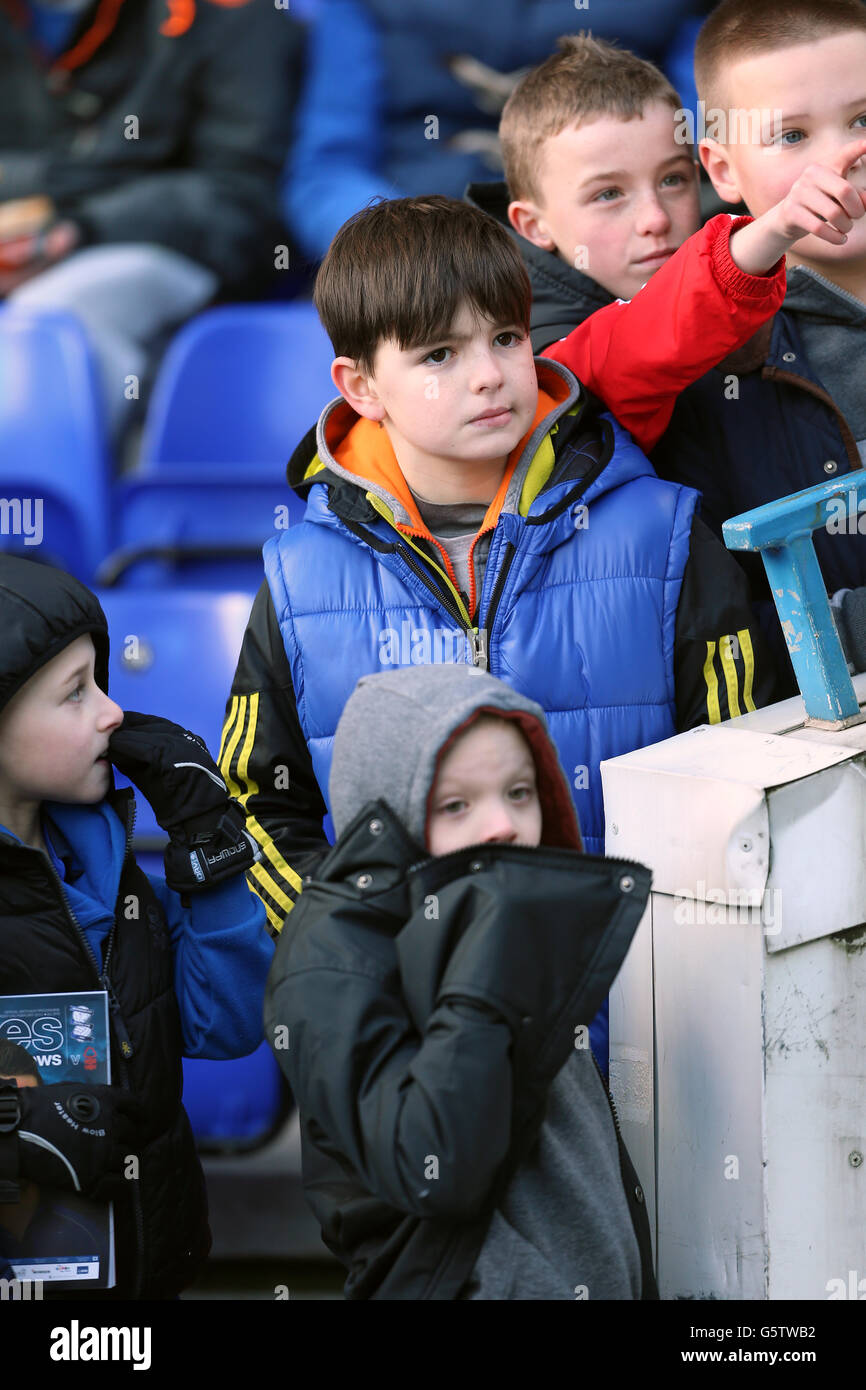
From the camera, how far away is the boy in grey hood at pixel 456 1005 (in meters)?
1.09

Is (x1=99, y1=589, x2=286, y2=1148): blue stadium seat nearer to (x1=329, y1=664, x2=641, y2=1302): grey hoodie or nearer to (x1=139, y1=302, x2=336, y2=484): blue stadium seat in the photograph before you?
(x1=139, y1=302, x2=336, y2=484): blue stadium seat

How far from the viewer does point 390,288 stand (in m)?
1.46

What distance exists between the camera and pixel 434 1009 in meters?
1.12

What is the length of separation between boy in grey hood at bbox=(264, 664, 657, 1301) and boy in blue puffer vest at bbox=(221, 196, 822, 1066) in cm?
25

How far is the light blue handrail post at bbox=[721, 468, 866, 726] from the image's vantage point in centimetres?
132

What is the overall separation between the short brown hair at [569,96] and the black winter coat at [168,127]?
143 centimetres

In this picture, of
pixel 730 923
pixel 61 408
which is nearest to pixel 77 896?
pixel 730 923

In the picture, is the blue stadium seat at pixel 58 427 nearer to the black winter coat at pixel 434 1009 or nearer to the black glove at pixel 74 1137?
the black glove at pixel 74 1137

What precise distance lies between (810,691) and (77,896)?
0.66m

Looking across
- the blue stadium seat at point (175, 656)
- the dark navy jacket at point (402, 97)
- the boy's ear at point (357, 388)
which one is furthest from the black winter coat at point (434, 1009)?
the dark navy jacket at point (402, 97)
